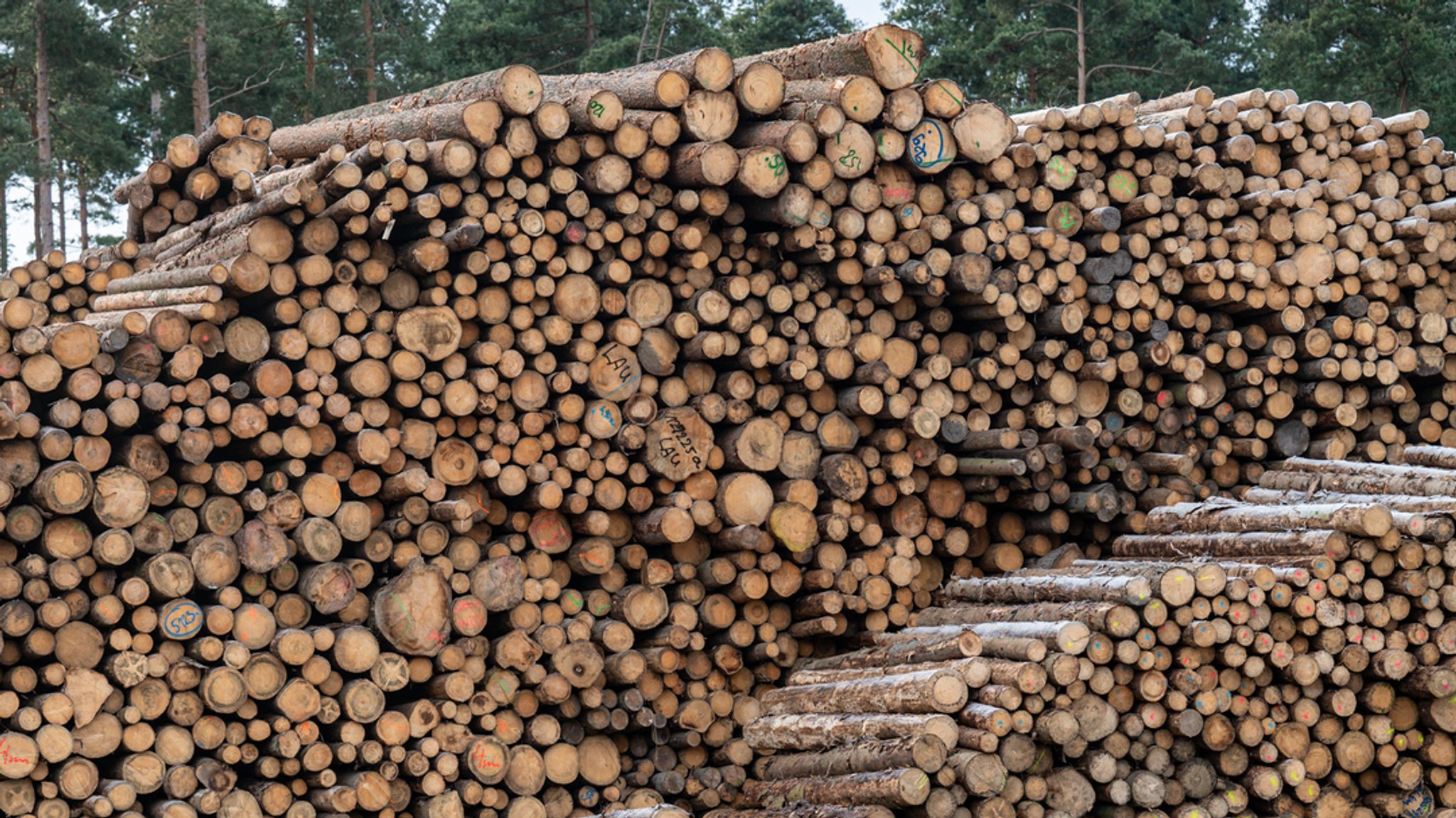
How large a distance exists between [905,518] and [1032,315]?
4.40 ft

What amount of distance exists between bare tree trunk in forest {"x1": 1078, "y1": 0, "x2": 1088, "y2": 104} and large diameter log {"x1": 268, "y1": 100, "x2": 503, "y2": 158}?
41.6ft

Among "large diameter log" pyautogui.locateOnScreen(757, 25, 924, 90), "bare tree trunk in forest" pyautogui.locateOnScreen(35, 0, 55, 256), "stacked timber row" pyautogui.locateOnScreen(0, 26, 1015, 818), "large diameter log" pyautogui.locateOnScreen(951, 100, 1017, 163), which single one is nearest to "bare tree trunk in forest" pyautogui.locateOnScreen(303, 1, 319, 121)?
"bare tree trunk in forest" pyautogui.locateOnScreen(35, 0, 55, 256)

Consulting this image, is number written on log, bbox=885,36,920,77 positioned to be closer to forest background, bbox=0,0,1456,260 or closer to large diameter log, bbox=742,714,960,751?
large diameter log, bbox=742,714,960,751

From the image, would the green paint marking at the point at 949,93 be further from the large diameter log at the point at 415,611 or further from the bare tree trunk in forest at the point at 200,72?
the bare tree trunk in forest at the point at 200,72

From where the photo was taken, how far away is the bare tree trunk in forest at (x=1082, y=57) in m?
21.0

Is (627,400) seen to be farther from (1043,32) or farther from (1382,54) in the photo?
(1043,32)

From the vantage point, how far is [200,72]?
19.0 meters

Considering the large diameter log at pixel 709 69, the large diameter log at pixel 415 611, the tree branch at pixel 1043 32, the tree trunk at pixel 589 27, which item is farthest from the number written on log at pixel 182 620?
the tree branch at pixel 1043 32

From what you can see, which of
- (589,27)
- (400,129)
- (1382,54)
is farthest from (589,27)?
(400,129)

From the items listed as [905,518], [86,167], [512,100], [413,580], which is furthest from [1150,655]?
[86,167]

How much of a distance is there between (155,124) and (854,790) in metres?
15.8

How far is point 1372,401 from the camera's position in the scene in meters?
→ 9.88

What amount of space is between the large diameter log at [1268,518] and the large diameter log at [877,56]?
108 inches

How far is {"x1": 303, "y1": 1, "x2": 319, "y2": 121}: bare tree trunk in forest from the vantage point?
1970 cm
